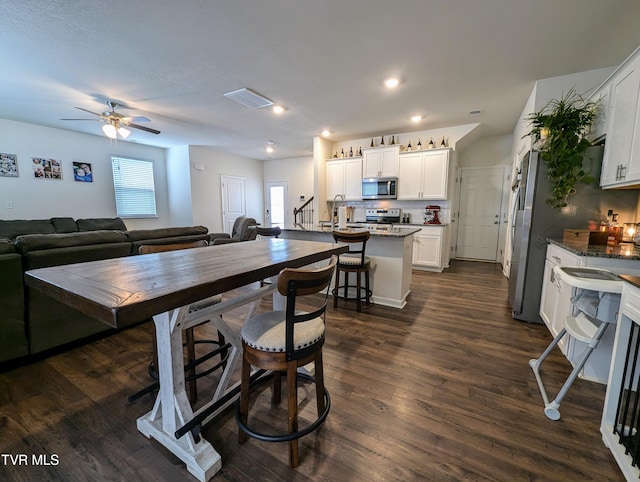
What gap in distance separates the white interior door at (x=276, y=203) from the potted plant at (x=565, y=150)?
21.3 feet

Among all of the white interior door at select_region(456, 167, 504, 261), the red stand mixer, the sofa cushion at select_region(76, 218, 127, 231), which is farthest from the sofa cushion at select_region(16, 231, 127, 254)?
the white interior door at select_region(456, 167, 504, 261)

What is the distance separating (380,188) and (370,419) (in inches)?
181

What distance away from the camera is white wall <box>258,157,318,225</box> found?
7.69 meters

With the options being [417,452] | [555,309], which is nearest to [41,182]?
[417,452]

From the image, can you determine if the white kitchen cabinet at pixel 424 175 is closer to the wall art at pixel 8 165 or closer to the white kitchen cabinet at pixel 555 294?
the white kitchen cabinet at pixel 555 294

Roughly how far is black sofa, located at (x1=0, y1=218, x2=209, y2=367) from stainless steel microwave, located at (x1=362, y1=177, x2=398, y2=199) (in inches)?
168

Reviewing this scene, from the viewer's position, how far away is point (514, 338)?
2.52 metres

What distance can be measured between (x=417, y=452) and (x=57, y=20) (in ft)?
13.0

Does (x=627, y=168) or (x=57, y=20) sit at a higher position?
(x=57, y=20)

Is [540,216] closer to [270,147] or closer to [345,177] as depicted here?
[345,177]

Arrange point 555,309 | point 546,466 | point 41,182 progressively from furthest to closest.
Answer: point 41,182, point 555,309, point 546,466

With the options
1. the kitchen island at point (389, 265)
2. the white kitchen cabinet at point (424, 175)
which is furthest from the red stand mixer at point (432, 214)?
the kitchen island at point (389, 265)

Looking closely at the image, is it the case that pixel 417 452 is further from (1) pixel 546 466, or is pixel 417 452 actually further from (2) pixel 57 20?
(2) pixel 57 20

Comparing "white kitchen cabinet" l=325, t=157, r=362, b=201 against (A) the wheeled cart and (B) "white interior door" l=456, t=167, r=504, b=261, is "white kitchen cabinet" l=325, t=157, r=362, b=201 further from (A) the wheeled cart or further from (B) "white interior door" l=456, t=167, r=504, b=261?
(A) the wheeled cart
